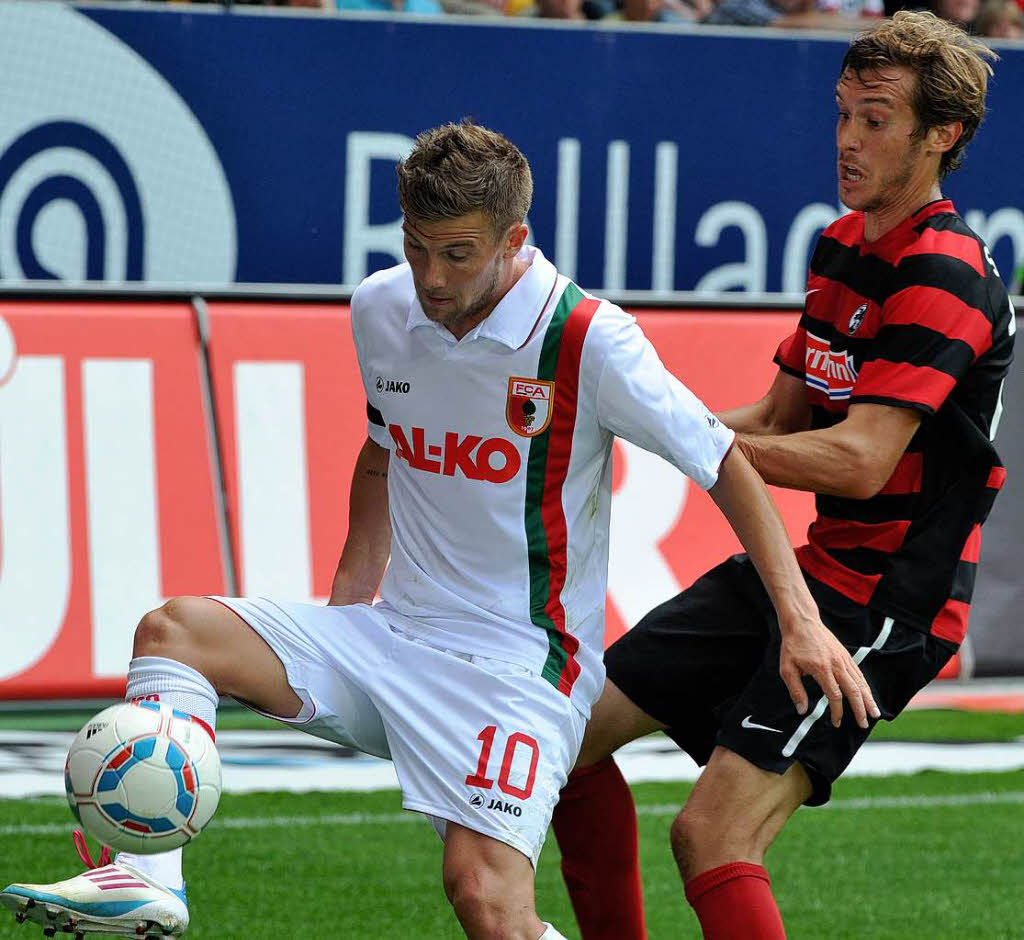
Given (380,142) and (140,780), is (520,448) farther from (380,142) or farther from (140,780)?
(380,142)

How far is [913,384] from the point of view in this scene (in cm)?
392

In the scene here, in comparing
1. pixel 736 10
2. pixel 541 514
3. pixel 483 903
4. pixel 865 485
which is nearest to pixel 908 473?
pixel 865 485

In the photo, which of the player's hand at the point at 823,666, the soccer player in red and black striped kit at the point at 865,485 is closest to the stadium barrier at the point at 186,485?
the soccer player in red and black striped kit at the point at 865,485

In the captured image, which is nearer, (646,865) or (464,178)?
(464,178)

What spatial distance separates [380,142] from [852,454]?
6227 mm

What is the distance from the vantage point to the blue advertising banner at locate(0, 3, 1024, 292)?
9367mm

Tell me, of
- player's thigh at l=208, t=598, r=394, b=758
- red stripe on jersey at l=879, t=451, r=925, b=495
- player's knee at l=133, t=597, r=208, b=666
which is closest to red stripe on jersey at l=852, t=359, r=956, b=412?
red stripe on jersey at l=879, t=451, r=925, b=495

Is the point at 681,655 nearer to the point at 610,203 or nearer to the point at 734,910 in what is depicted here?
the point at 734,910

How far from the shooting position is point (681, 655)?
4336 millimetres

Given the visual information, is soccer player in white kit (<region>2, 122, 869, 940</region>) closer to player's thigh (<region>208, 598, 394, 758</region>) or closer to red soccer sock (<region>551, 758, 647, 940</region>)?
player's thigh (<region>208, 598, 394, 758</region>)

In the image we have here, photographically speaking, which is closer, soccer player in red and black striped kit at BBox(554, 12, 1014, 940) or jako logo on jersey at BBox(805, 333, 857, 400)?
soccer player in red and black striped kit at BBox(554, 12, 1014, 940)

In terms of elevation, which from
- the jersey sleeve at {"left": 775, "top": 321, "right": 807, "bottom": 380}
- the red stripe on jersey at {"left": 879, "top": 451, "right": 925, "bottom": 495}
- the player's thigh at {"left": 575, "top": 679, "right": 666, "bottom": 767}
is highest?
the jersey sleeve at {"left": 775, "top": 321, "right": 807, "bottom": 380}

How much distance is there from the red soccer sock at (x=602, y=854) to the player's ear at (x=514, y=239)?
1284 mm

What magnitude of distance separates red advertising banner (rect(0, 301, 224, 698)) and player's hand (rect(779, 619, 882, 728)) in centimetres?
377
